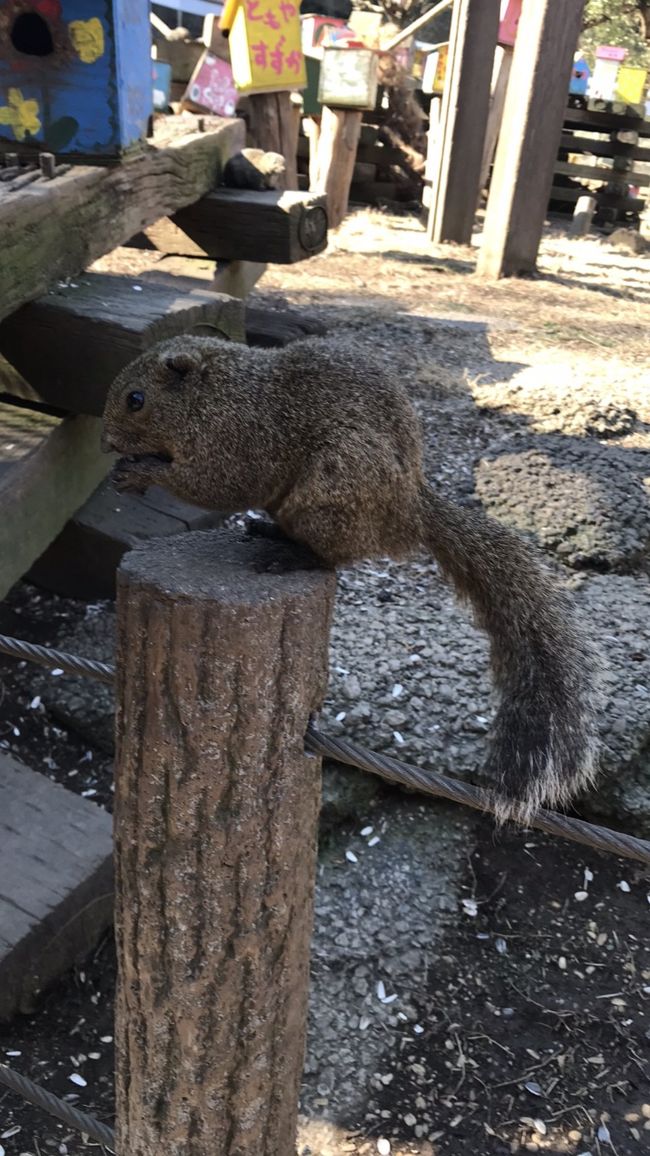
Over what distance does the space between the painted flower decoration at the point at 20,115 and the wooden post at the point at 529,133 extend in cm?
476

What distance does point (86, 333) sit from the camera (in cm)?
261

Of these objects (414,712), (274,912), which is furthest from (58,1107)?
(414,712)

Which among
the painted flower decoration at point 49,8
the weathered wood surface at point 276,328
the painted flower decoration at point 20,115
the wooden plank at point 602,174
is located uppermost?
the painted flower decoration at point 49,8

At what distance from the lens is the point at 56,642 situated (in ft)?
10.4

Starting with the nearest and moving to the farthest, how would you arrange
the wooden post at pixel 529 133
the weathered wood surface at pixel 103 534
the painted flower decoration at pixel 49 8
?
1. the painted flower decoration at pixel 49 8
2. the weathered wood surface at pixel 103 534
3. the wooden post at pixel 529 133

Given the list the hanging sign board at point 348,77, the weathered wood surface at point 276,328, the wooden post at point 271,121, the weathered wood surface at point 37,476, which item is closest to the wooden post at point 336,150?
the hanging sign board at point 348,77

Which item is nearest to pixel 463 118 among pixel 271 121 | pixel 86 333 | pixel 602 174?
pixel 271 121

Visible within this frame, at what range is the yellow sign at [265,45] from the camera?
586 cm

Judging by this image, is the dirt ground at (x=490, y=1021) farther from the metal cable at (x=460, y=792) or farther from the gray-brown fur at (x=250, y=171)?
the gray-brown fur at (x=250, y=171)

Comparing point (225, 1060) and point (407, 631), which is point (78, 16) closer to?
point (407, 631)

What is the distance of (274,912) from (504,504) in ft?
8.27

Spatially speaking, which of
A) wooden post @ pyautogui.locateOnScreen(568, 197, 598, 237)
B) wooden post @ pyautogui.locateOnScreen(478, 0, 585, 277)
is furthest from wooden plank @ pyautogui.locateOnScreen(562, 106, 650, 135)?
wooden post @ pyautogui.locateOnScreen(478, 0, 585, 277)

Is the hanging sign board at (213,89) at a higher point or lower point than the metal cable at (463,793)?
higher

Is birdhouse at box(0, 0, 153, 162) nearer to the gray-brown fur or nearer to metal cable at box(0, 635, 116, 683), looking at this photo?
the gray-brown fur
